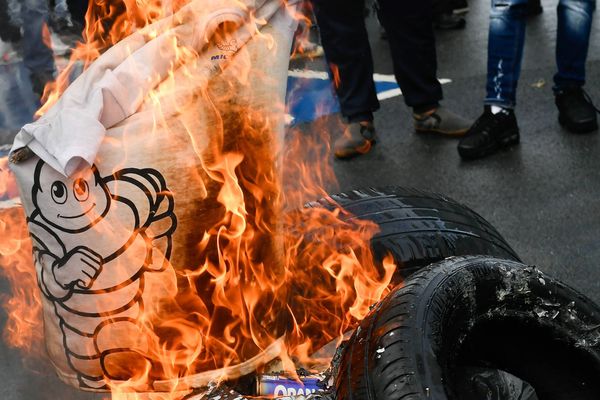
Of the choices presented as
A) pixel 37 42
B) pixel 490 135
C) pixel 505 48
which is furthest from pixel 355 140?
pixel 37 42

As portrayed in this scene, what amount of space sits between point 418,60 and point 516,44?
1.88 ft

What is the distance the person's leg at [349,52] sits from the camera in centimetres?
465

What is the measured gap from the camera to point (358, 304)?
2625mm

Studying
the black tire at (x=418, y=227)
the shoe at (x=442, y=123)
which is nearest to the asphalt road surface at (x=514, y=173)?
the shoe at (x=442, y=123)

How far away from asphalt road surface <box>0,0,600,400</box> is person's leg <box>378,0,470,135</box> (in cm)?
12

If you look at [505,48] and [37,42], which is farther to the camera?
[37,42]

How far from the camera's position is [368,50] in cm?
480

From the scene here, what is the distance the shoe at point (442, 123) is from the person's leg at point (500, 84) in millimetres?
173

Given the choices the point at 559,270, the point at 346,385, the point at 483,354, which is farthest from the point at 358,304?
the point at 559,270

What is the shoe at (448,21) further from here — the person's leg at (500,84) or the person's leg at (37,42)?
the person's leg at (37,42)

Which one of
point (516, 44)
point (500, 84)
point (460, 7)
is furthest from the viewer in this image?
point (460, 7)

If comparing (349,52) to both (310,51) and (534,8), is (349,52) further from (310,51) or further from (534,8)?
(534,8)

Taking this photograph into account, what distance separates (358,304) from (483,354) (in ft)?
1.88

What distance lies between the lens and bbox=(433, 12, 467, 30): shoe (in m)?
6.95
